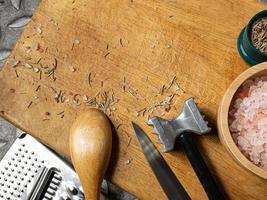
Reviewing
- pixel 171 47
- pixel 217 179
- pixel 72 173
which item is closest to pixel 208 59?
pixel 171 47

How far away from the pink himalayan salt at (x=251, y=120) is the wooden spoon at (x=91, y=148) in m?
0.19

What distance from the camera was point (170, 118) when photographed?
683mm

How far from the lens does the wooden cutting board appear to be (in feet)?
2.23

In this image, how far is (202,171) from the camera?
25.4 inches

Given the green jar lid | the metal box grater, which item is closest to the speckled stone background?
the metal box grater

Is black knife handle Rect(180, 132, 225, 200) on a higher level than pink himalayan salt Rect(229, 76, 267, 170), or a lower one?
lower

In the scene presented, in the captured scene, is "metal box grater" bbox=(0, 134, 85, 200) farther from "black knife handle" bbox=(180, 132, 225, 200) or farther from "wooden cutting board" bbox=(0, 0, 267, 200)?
"black knife handle" bbox=(180, 132, 225, 200)

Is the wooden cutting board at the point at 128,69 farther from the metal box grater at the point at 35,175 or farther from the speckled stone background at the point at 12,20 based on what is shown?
the speckled stone background at the point at 12,20

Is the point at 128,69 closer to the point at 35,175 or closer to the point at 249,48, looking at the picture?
the point at 249,48

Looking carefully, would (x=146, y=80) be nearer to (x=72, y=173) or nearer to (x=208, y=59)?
(x=208, y=59)

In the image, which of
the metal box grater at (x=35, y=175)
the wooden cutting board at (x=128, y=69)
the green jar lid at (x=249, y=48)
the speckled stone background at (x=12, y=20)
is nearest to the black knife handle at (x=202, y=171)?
the wooden cutting board at (x=128, y=69)

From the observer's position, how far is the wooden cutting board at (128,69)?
681 mm

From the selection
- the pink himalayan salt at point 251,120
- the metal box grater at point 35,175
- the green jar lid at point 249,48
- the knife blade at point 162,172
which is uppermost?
the green jar lid at point 249,48

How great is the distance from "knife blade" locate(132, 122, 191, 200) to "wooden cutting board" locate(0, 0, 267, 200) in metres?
0.02
